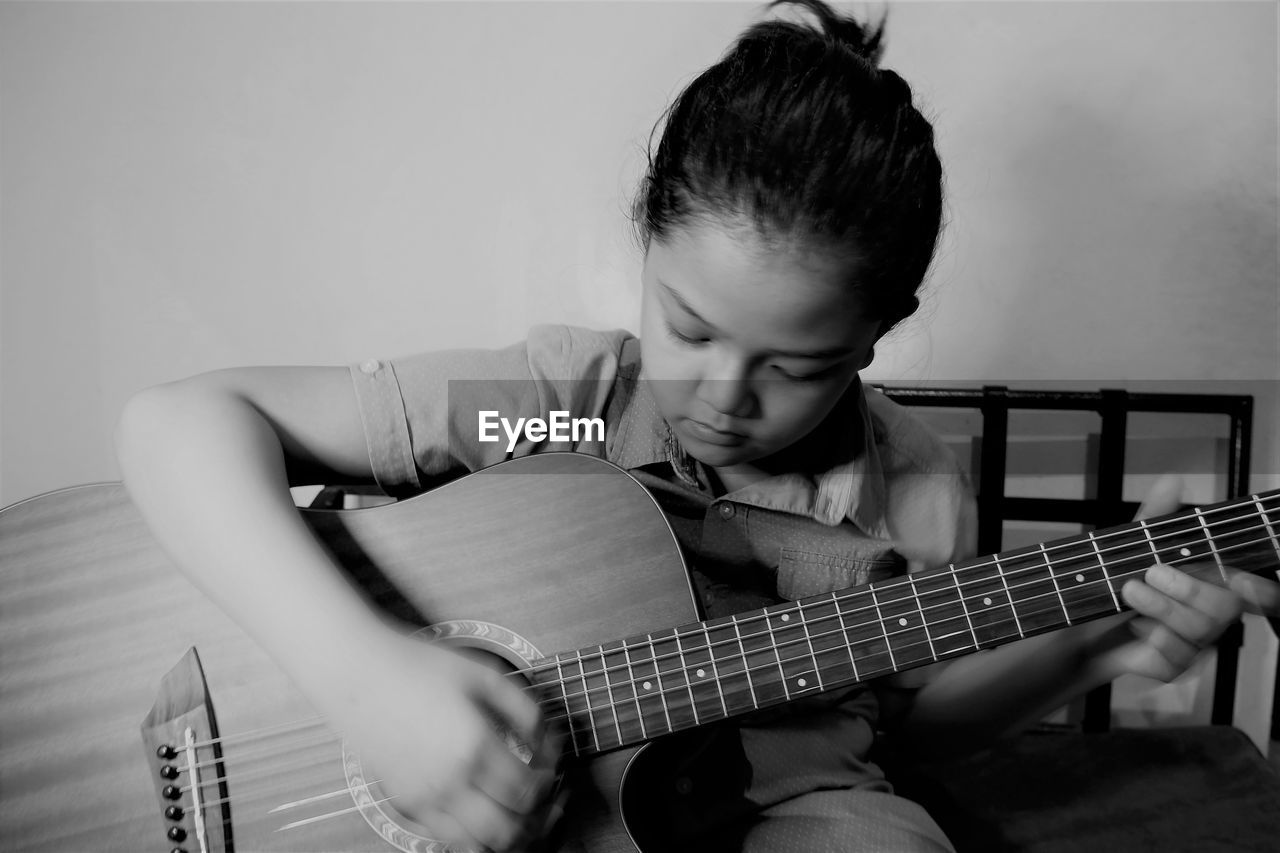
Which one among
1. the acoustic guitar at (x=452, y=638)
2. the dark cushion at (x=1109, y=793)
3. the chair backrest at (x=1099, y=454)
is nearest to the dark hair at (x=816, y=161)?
the acoustic guitar at (x=452, y=638)

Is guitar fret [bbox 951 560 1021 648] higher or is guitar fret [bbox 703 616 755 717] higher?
guitar fret [bbox 951 560 1021 648]

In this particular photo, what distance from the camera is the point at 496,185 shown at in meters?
1.17

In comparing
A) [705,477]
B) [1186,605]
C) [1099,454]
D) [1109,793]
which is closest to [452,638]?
[705,477]

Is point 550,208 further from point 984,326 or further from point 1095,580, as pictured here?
point 1095,580

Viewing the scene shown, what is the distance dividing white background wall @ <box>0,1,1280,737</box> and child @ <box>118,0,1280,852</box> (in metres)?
0.40

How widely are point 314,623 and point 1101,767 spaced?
36.3 inches

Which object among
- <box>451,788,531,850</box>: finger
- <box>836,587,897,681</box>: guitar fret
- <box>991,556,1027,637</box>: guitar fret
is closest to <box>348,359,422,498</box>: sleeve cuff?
<box>451,788,531,850</box>: finger

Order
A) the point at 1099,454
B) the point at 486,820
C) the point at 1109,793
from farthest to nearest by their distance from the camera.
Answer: the point at 1099,454 < the point at 1109,793 < the point at 486,820

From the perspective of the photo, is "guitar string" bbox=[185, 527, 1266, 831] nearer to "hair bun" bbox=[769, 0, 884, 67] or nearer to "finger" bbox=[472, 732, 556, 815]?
"finger" bbox=[472, 732, 556, 815]

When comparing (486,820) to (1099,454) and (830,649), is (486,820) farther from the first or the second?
(1099,454)

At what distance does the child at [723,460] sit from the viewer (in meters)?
0.62

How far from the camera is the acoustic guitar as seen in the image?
0.64 metres

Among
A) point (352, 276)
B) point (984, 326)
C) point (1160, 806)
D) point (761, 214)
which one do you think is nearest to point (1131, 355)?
point (984, 326)

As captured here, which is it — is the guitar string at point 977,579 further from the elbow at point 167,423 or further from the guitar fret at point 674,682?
the elbow at point 167,423
